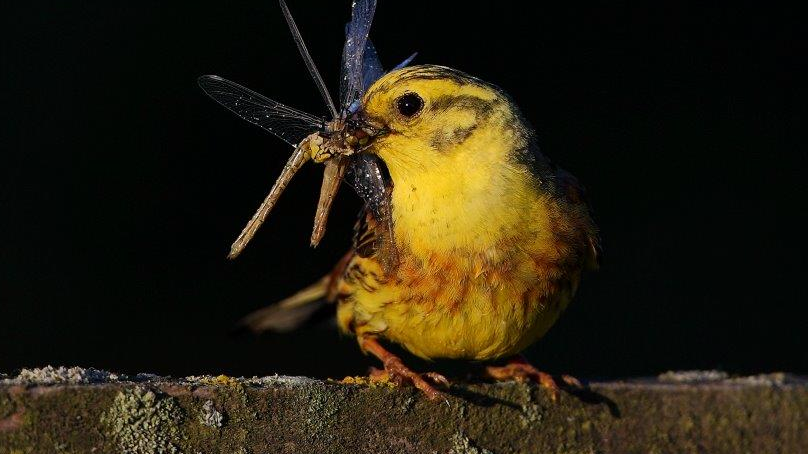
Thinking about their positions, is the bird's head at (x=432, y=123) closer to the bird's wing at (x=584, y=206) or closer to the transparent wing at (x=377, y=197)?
the transparent wing at (x=377, y=197)

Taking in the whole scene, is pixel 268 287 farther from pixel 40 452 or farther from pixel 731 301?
pixel 40 452

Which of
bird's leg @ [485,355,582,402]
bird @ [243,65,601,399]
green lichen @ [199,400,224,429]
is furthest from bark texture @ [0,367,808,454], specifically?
bird @ [243,65,601,399]

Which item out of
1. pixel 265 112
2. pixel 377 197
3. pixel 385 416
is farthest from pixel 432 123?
pixel 385 416

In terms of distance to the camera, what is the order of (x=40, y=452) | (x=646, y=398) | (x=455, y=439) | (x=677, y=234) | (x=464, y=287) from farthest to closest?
(x=677, y=234), (x=464, y=287), (x=646, y=398), (x=455, y=439), (x=40, y=452)

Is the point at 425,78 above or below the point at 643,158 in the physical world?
above

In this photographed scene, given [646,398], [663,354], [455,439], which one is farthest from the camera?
[663,354]

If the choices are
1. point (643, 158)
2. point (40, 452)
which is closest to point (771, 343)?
point (643, 158)

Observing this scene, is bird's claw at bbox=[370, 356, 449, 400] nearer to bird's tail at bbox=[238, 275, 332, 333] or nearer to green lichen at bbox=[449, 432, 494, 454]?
green lichen at bbox=[449, 432, 494, 454]

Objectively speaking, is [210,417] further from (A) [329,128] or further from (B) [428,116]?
(B) [428,116]
